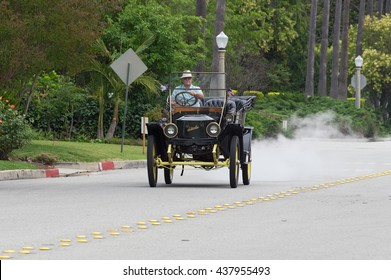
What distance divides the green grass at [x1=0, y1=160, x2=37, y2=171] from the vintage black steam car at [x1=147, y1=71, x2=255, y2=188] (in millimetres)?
A: 4587

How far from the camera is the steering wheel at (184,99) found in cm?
2284

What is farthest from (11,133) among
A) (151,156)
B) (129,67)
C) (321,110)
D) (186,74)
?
(321,110)

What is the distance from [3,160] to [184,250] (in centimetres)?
1610

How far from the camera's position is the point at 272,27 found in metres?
84.4

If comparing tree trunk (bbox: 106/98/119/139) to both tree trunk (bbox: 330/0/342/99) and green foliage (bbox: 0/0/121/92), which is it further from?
tree trunk (bbox: 330/0/342/99)

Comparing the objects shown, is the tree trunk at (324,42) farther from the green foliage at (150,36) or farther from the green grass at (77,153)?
the green grass at (77,153)

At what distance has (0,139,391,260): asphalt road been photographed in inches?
495

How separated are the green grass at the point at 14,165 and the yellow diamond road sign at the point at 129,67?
690 centimetres

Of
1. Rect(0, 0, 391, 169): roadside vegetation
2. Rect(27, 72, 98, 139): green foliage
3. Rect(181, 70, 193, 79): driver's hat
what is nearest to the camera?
Rect(181, 70, 193, 79): driver's hat

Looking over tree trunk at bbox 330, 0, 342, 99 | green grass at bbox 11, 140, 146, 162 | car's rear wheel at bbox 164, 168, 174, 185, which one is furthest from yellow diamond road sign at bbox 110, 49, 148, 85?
tree trunk at bbox 330, 0, 342, 99

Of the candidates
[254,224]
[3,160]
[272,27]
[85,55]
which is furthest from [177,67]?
[272,27]

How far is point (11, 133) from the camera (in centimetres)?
2830

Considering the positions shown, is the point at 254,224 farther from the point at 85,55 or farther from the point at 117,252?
the point at 85,55

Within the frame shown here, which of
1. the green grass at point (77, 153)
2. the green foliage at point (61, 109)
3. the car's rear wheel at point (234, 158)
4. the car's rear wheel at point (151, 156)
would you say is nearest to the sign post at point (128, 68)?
the green grass at point (77, 153)
